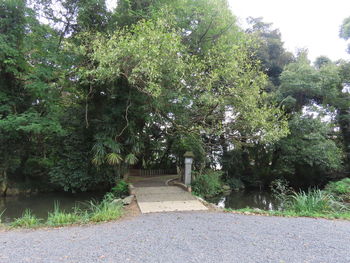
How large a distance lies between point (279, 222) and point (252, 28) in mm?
12652

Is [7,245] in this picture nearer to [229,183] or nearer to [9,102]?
[9,102]

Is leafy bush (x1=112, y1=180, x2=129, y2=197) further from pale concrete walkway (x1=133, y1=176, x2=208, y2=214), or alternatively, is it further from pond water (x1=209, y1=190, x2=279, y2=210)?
pond water (x1=209, y1=190, x2=279, y2=210)

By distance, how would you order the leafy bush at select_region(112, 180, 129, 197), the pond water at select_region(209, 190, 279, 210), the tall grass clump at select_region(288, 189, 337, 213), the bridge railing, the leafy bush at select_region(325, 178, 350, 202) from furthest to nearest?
the bridge railing → the pond water at select_region(209, 190, 279, 210) → the leafy bush at select_region(112, 180, 129, 197) → the leafy bush at select_region(325, 178, 350, 202) → the tall grass clump at select_region(288, 189, 337, 213)

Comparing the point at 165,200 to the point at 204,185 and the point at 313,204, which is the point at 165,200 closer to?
the point at 204,185

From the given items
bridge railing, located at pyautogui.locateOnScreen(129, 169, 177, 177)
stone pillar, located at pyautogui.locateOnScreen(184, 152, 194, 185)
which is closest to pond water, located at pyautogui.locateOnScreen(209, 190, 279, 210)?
stone pillar, located at pyautogui.locateOnScreen(184, 152, 194, 185)

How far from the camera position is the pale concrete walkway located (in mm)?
5281

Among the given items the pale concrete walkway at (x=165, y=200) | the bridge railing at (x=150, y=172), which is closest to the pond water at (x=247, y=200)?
the pale concrete walkway at (x=165, y=200)

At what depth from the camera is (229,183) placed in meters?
11.6

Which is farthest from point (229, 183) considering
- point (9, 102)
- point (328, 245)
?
point (9, 102)

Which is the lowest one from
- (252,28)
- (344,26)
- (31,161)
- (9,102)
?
(31,161)

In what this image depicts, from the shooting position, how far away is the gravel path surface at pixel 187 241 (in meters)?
2.67

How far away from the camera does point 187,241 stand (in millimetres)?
3160

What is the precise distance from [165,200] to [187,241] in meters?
2.92

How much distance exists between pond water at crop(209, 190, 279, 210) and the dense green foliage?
6.51 feet
